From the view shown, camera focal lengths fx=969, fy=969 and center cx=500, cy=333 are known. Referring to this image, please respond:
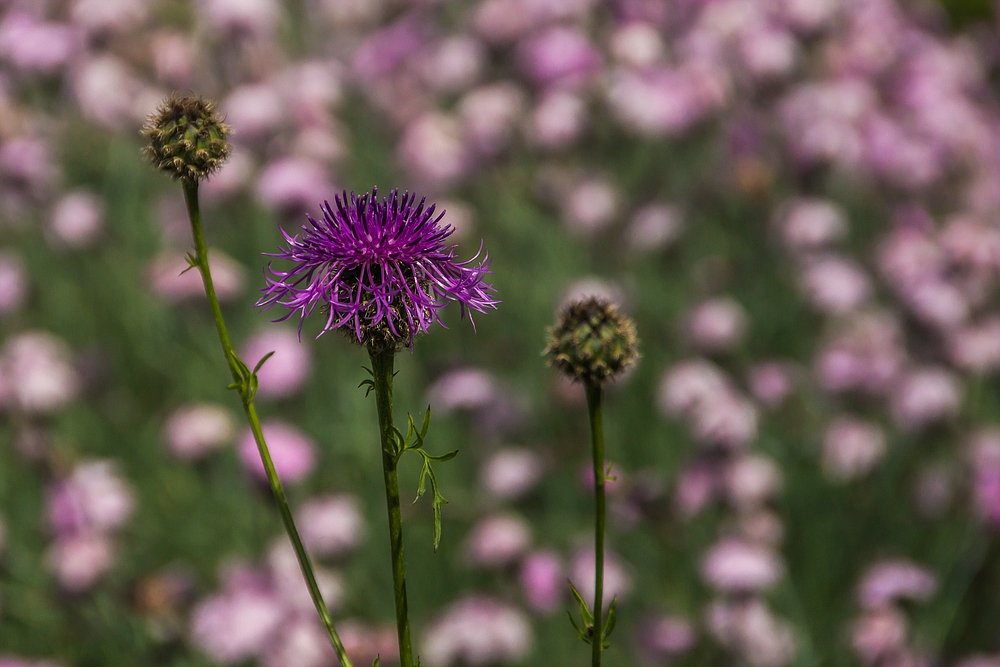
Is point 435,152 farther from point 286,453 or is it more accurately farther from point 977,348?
point 977,348

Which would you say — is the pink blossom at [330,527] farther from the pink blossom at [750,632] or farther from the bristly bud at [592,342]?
the bristly bud at [592,342]

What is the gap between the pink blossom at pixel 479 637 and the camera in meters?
2.47

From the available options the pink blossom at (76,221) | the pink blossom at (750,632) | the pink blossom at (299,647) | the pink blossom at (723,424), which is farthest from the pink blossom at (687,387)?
the pink blossom at (76,221)

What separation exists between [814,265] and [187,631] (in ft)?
8.39

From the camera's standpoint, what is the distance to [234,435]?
3.16 m

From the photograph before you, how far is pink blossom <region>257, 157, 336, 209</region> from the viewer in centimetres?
359

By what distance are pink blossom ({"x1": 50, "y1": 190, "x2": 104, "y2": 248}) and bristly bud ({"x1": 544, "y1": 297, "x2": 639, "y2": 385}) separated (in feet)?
10.7

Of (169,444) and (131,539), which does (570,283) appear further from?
(131,539)

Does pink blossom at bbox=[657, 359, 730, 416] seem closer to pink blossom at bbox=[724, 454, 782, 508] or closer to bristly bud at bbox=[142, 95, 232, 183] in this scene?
pink blossom at bbox=[724, 454, 782, 508]

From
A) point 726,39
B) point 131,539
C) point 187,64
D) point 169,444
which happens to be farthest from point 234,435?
point 726,39

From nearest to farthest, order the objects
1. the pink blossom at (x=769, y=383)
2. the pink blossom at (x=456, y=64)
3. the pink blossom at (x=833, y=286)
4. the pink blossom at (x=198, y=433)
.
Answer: the pink blossom at (x=198, y=433), the pink blossom at (x=769, y=383), the pink blossom at (x=833, y=286), the pink blossom at (x=456, y=64)

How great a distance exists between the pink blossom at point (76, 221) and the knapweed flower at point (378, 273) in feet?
10.6

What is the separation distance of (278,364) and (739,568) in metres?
1.63

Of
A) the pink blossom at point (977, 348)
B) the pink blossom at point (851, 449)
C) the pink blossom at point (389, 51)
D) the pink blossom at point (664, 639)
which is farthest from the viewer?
the pink blossom at point (389, 51)
